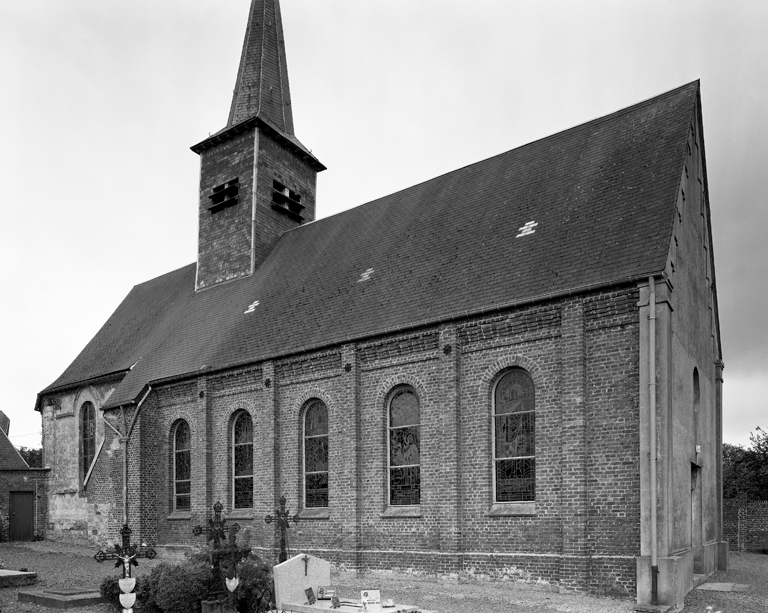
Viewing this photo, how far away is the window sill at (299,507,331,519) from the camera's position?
18.5 m

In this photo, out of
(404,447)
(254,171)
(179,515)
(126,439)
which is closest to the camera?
(404,447)

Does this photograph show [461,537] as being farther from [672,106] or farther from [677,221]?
[672,106]

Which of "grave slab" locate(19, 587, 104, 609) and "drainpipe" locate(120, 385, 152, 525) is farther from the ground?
"drainpipe" locate(120, 385, 152, 525)

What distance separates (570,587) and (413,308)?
698 cm

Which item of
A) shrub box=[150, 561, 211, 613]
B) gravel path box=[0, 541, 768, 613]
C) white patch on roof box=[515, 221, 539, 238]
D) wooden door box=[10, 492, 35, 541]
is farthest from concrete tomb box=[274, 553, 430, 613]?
wooden door box=[10, 492, 35, 541]

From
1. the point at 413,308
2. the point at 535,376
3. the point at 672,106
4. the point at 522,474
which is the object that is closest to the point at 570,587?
the point at 522,474

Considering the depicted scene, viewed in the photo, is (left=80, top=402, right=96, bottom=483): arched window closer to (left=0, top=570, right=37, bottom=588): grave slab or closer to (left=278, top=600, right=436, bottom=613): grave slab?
(left=0, top=570, right=37, bottom=588): grave slab

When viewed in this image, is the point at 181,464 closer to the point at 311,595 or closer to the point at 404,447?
the point at 404,447

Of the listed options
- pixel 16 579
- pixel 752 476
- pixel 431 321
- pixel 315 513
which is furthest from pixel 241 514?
pixel 752 476

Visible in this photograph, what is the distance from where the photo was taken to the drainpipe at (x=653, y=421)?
12.7 metres

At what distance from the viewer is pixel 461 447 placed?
16188 mm

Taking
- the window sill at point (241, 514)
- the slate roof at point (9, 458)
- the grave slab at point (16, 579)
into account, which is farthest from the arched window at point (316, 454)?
the slate roof at point (9, 458)

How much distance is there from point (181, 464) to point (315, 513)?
6436mm

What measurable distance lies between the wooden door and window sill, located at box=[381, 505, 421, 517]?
67.9ft
